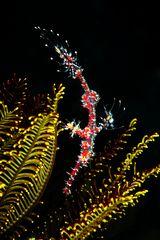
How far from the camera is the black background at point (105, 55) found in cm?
466

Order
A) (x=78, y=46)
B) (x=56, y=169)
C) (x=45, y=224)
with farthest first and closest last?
(x=78, y=46), (x=56, y=169), (x=45, y=224)

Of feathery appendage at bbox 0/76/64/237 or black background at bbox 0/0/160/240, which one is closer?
feathery appendage at bbox 0/76/64/237

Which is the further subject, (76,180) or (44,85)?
(44,85)

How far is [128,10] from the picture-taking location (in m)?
5.60

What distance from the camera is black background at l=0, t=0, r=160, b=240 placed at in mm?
4656

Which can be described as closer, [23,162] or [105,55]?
[23,162]

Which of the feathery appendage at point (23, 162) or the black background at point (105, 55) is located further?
the black background at point (105, 55)

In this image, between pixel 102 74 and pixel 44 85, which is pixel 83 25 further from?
pixel 44 85

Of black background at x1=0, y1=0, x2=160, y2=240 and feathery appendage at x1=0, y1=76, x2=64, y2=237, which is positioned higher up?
black background at x1=0, y1=0, x2=160, y2=240

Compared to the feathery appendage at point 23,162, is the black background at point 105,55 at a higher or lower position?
higher

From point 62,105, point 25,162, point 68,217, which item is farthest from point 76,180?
point 62,105

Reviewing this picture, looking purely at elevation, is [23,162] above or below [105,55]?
below

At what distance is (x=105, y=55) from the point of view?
17.5ft

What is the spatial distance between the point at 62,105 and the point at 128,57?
1.35 metres
